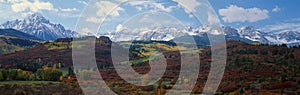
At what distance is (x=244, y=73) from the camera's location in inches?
3610

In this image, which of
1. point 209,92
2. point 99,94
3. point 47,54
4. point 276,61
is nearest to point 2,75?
point 99,94

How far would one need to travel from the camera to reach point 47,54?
198 m

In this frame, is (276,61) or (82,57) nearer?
(276,61)

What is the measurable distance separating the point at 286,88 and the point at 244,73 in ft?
95.9

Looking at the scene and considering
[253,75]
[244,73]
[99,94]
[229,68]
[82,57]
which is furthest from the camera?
[82,57]

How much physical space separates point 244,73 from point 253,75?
561 centimetres

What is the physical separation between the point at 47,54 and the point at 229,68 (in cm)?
12403

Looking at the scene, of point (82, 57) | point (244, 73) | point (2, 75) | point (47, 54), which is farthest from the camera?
point (47, 54)

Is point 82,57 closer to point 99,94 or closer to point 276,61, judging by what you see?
point 276,61

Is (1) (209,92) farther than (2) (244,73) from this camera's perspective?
No

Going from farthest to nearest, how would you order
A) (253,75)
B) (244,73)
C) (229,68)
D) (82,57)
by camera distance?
(82,57), (229,68), (244,73), (253,75)

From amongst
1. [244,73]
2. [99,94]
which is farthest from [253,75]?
[99,94]

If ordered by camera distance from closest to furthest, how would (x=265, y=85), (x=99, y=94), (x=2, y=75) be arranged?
(x=99, y=94) → (x=265, y=85) → (x=2, y=75)

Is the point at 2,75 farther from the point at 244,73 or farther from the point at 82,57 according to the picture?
the point at 82,57
